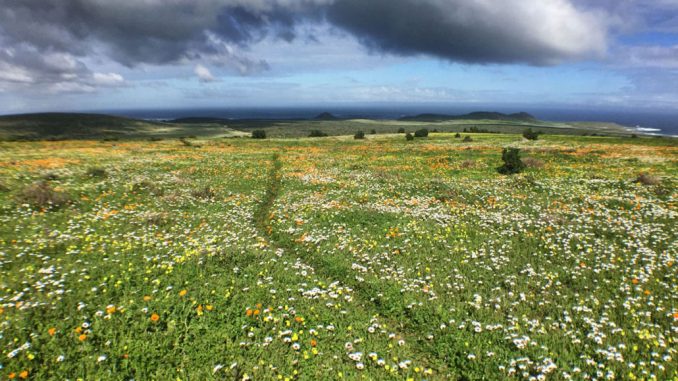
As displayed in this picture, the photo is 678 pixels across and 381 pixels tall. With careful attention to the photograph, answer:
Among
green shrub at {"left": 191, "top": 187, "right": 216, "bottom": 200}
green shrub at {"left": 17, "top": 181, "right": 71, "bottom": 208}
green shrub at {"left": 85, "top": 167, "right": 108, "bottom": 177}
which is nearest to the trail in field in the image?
green shrub at {"left": 191, "top": 187, "right": 216, "bottom": 200}

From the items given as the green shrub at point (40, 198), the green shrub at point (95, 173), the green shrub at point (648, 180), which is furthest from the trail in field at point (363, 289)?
the green shrub at point (648, 180)

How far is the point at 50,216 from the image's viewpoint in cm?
1595

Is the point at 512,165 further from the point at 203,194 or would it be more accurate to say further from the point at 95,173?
the point at 95,173

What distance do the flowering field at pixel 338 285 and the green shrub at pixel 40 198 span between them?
114 millimetres

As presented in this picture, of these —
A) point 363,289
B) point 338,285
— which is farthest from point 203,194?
point 363,289

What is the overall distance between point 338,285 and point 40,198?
59.1 feet

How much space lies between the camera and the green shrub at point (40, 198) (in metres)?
17.2

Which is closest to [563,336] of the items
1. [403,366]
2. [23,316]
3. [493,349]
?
[493,349]

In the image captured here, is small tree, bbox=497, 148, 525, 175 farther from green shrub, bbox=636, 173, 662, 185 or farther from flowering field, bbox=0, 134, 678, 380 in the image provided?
green shrub, bbox=636, 173, 662, 185

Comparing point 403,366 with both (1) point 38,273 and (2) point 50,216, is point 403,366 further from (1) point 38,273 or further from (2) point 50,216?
(2) point 50,216

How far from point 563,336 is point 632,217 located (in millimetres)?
12722

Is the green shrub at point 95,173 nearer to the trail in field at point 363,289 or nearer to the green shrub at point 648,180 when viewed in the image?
the trail in field at point 363,289

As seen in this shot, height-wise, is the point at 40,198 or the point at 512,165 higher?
the point at 512,165

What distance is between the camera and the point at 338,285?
435 inches
